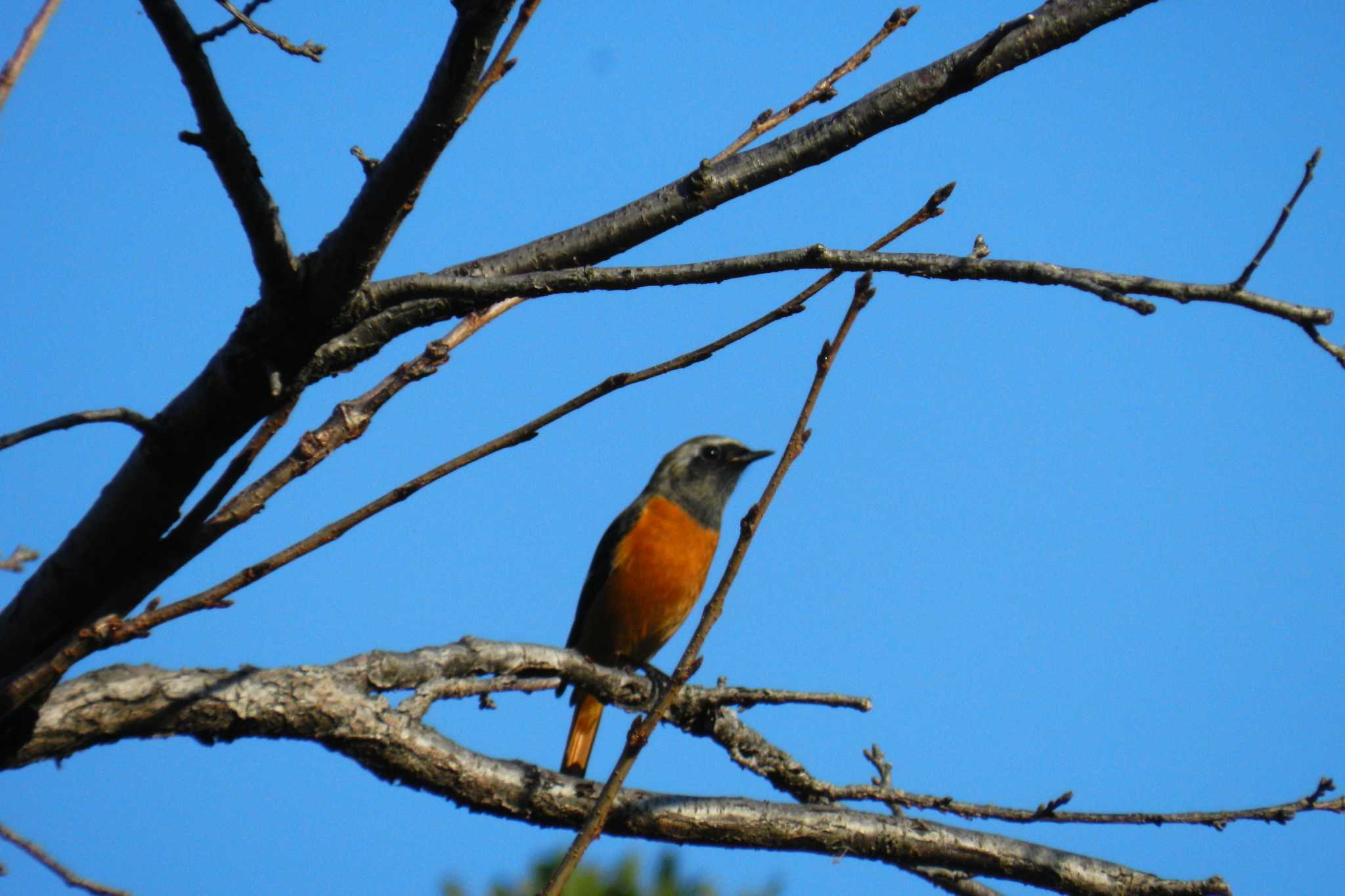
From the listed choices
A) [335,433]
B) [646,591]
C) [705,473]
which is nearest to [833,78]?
[335,433]

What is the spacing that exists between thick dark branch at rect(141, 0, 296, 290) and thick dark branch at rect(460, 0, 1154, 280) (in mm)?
489

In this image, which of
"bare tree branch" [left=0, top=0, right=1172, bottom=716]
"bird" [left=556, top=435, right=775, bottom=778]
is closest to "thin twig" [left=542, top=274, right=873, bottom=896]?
"bare tree branch" [left=0, top=0, right=1172, bottom=716]

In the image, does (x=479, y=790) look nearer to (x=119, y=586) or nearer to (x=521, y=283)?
(x=119, y=586)

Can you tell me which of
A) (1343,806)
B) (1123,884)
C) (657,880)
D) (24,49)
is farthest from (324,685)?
(657,880)

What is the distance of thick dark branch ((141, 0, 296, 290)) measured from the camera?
7.25 feet

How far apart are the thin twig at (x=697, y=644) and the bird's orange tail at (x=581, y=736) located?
611cm

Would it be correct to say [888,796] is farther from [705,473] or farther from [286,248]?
[705,473]

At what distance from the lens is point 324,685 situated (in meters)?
3.25

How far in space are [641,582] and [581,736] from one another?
1.17 metres

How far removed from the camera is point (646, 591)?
8805mm

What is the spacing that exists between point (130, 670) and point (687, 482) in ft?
23.9

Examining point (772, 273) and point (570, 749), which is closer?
point (772, 273)

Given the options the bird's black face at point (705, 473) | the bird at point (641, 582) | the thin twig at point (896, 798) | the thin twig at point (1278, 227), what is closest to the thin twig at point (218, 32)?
the thin twig at point (1278, 227)

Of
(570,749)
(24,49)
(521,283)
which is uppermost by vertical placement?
(570,749)
